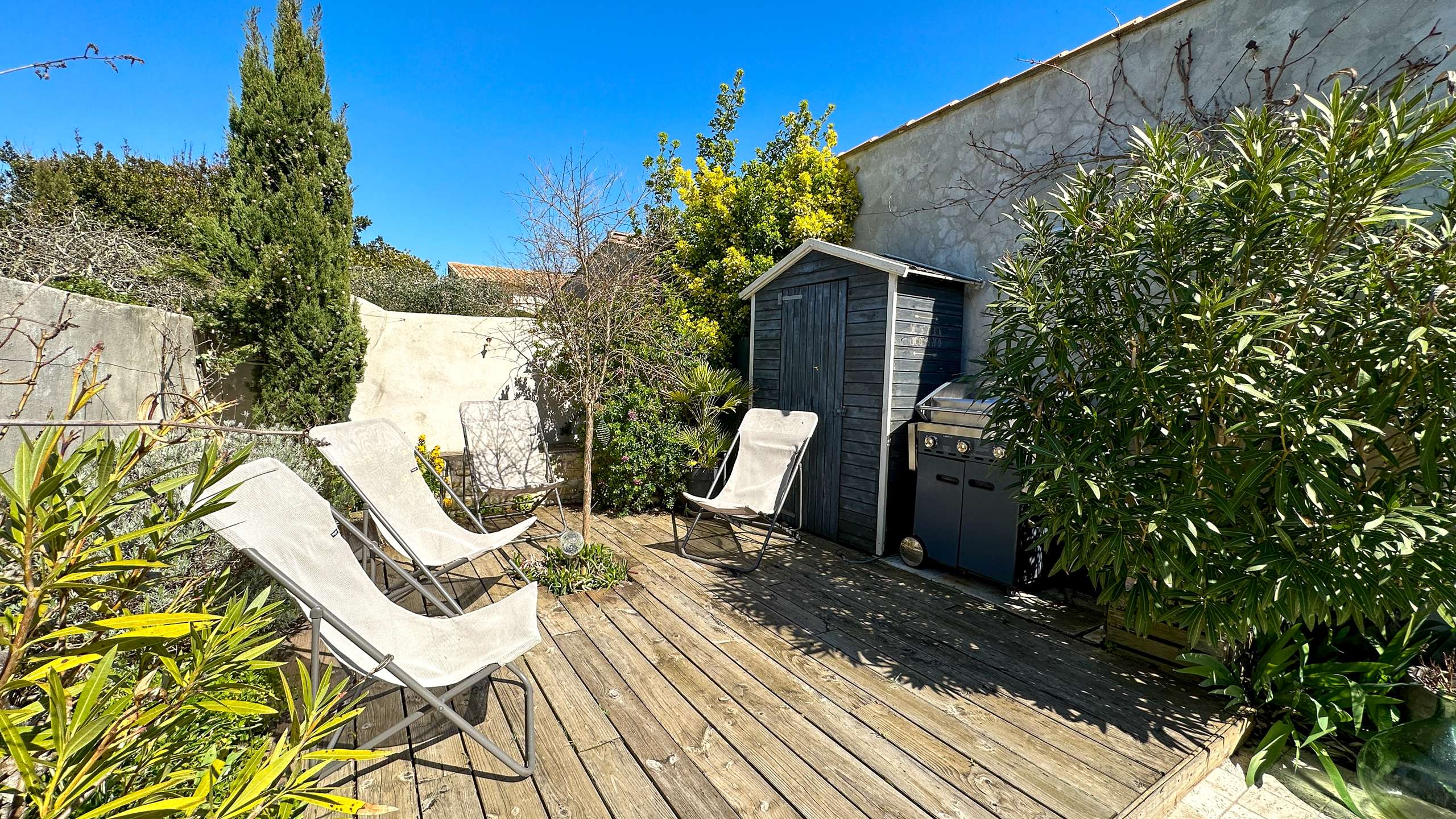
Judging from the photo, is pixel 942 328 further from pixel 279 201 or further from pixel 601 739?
pixel 279 201

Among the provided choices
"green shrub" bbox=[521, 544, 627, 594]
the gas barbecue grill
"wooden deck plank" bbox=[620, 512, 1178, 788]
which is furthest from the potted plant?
"wooden deck plank" bbox=[620, 512, 1178, 788]

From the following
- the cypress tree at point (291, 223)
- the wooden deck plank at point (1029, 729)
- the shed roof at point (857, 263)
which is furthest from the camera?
the cypress tree at point (291, 223)

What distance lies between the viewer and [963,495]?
4113 millimetres

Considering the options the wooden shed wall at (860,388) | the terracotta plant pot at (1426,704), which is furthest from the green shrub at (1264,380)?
the wooden shed wall at (860,388)

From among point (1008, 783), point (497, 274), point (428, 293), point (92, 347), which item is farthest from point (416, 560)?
point (497, 274)

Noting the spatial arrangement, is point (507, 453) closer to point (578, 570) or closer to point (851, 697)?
point (578, 570)

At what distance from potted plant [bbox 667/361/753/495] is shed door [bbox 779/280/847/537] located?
58cm

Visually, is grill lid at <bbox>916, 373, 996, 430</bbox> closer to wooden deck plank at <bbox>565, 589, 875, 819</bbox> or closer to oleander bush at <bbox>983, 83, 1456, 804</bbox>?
oleander bush at <bbox>983, 83, 1456, 804</bbox>

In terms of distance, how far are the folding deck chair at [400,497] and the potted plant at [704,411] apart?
83.8 inches

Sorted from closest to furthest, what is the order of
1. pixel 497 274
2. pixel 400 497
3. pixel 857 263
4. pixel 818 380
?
1. pixel 400 497
2. pixel 857 263
3. pixel 818 380
4. pixel 497 274

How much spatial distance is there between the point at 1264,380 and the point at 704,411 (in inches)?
168

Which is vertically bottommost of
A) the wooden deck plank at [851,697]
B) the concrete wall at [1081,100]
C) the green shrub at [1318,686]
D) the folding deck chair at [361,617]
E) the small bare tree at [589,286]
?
the wooden deck plank at [851,697]

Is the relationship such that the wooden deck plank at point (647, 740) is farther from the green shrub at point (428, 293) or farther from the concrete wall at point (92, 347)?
the green shrub at point (428, 293)

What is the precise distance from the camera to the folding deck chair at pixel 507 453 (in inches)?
195
